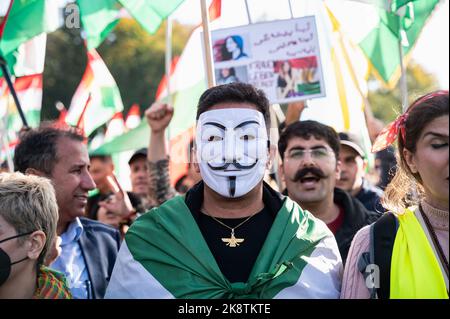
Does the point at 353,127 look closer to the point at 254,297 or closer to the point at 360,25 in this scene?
the point at 360,25

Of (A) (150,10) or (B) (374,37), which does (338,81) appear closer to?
(B) (374,37)

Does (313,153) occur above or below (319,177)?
above

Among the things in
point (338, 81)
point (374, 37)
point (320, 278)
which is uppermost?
point (374, 37)

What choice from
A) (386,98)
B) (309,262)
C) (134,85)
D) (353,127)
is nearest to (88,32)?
(353,127)

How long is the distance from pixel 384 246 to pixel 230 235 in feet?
2.46

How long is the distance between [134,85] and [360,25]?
32.3 metres

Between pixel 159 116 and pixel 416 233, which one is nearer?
pixel 416 233

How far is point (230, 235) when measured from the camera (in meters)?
3.74

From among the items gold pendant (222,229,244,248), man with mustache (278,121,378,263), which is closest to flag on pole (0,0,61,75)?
man with mustache (278,121,378,263)

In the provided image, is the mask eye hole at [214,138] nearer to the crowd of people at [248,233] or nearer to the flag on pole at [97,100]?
the crowd of people at [248,233]

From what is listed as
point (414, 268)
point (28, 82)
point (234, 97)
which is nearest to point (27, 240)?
point (234, 97)

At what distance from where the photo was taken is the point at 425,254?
3.21 metres

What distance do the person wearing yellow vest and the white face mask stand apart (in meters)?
0.61

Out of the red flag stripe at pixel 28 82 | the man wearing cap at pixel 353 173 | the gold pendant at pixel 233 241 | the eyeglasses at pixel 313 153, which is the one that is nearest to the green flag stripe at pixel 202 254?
the gold pendant at pixel 233 241
